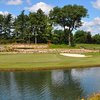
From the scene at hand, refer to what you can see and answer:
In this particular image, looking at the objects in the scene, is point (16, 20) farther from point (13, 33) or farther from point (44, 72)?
point (44, 72)

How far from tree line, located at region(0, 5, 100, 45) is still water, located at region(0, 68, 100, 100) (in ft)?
234

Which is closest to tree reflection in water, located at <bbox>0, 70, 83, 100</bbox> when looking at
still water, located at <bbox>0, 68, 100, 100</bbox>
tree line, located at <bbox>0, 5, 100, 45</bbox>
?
still water, located at <bbox>0, 68, 100, 100</bbox>

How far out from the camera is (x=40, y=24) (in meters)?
131

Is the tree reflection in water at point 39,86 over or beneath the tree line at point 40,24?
beneath

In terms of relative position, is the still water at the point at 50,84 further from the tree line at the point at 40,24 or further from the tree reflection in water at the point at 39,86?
the tree line at the point at 40,24

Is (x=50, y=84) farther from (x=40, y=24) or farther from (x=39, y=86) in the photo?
(x=40, y=24)

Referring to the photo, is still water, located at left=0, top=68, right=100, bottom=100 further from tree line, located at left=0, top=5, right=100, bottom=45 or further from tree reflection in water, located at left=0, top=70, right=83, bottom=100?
tree line, located at left=0, top=5, right=100, bottom=45

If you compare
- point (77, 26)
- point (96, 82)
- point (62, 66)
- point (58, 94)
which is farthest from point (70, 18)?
point (58, 94)

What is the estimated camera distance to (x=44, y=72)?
183 feet

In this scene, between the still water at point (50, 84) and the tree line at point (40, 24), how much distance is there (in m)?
71.4

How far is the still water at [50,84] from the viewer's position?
116 feet

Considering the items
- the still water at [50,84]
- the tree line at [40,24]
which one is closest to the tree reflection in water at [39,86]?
the still water at [50,84]

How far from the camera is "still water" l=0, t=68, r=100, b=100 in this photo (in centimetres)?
3546

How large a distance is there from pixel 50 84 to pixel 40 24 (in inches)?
3473
